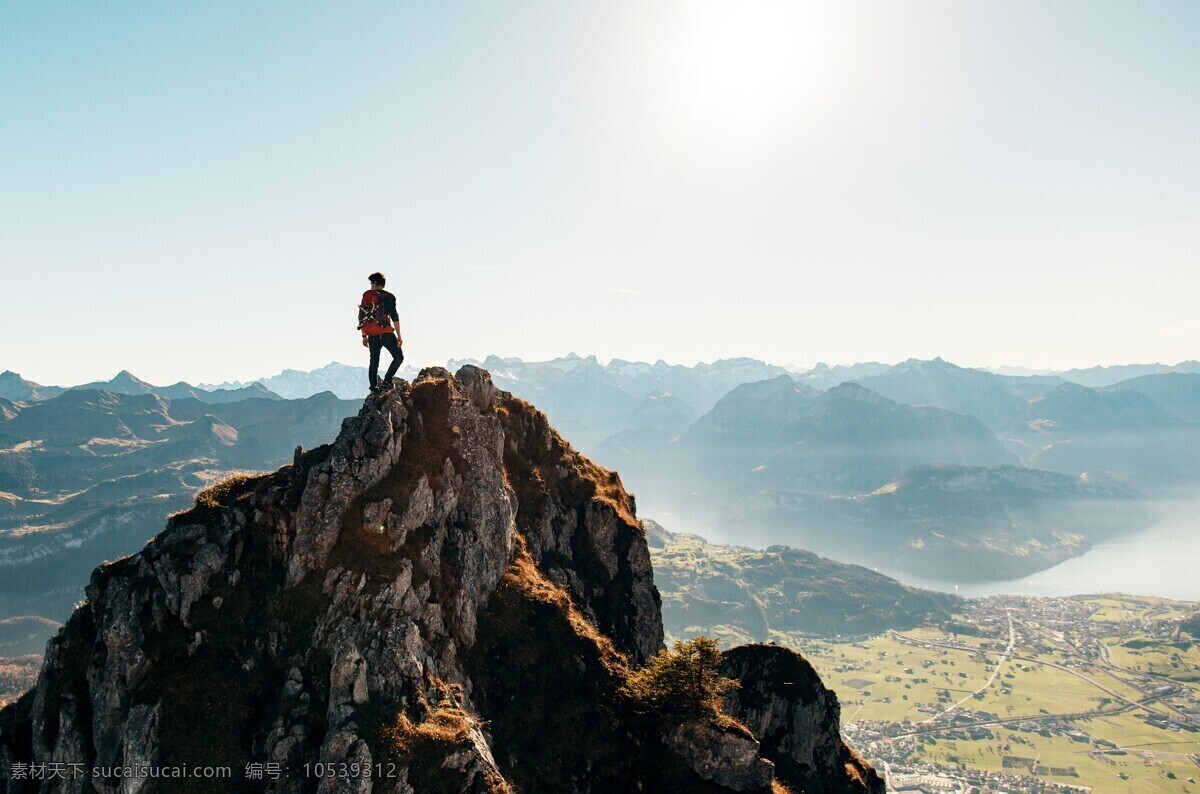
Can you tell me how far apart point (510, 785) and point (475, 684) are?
21.3 ft

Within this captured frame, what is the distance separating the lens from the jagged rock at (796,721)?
55.1 metres

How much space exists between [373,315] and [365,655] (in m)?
22.1

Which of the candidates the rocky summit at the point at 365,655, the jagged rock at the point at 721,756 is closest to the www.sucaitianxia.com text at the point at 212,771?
the rocky summit at the point at 365,655

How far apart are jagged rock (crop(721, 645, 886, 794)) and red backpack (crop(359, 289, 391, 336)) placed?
43653 mm

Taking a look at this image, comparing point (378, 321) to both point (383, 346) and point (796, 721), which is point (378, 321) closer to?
point (383, 346)

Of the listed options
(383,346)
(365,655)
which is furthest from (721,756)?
(383,346)

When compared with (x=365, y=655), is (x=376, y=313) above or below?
above

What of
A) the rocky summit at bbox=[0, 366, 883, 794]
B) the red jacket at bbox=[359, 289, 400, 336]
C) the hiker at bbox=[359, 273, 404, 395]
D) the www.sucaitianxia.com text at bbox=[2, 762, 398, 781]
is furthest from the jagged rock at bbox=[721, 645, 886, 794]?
the red jacket at bbox=[359, 289, 400, 336]

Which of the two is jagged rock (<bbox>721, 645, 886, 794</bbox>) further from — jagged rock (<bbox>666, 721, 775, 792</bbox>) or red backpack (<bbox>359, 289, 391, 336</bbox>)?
red backpack (<bbox>359, 289, 391, 336</bbox>)

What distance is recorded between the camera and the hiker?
43.5m

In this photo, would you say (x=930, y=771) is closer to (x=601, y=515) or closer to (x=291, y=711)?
(x=601, y=515)

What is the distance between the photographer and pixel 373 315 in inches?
1713

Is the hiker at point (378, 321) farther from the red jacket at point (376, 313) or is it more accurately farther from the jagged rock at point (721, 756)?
the jagged rock at point (721, 756)

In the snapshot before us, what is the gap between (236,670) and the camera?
3275cm
